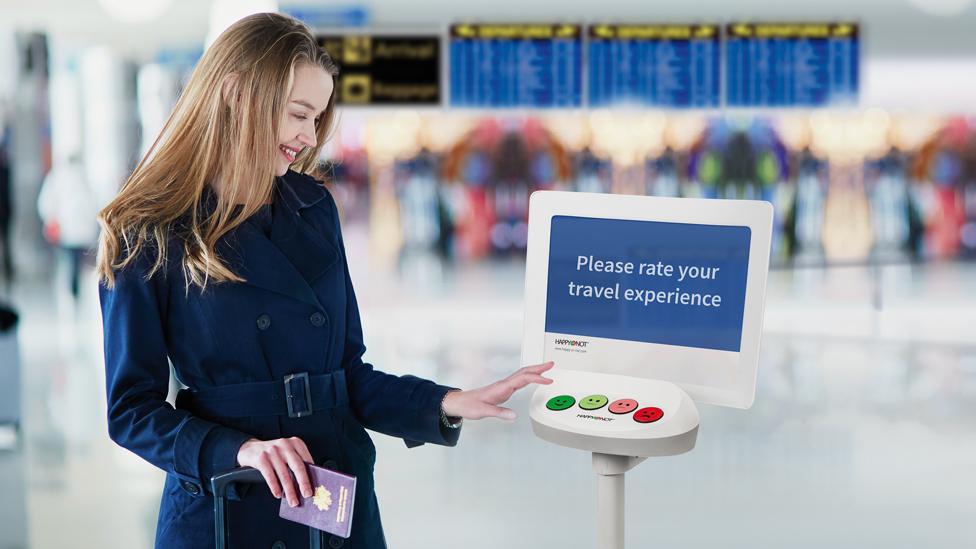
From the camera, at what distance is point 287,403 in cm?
151

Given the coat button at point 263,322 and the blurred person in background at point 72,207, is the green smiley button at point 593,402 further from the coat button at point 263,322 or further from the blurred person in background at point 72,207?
the blurred person in background at point 72,207

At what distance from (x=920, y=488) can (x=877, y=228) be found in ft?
30.4

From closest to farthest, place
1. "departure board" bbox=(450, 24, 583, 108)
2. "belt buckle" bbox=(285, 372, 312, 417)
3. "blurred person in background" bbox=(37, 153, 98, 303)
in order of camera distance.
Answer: "belt buckle" bbox=(285, 372, 312, 417)
"departure board" bbox=(450, 24, 583, 108)
"blurred person in background" bbox=(37, 153, 98, 303)

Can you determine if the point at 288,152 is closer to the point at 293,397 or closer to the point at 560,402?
the point at 293,397

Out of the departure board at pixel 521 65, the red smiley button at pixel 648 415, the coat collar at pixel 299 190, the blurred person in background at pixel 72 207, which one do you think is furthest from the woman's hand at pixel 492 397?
the blurred person in background at pixel 72 207

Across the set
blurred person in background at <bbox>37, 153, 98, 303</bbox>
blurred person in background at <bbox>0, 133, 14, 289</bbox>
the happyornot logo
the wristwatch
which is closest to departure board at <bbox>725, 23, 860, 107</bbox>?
blurred person in background at <bbox>37, 153, 98, 303</bbox>

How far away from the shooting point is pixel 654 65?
28.3ft

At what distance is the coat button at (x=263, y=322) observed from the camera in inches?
59.2

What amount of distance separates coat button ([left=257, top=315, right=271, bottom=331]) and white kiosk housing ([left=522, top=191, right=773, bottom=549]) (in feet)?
1.22

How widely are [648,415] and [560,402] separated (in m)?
0.13

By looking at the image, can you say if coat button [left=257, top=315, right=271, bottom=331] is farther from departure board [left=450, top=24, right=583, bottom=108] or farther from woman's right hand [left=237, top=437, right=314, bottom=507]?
departure board [left=450, top=24, right=583, bottom=108]

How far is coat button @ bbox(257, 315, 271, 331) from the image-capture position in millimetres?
1505

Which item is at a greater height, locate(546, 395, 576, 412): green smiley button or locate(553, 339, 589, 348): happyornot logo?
locate(553, 339, 589, 348): happyornot logo

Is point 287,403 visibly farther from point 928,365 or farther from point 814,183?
point 814,183
